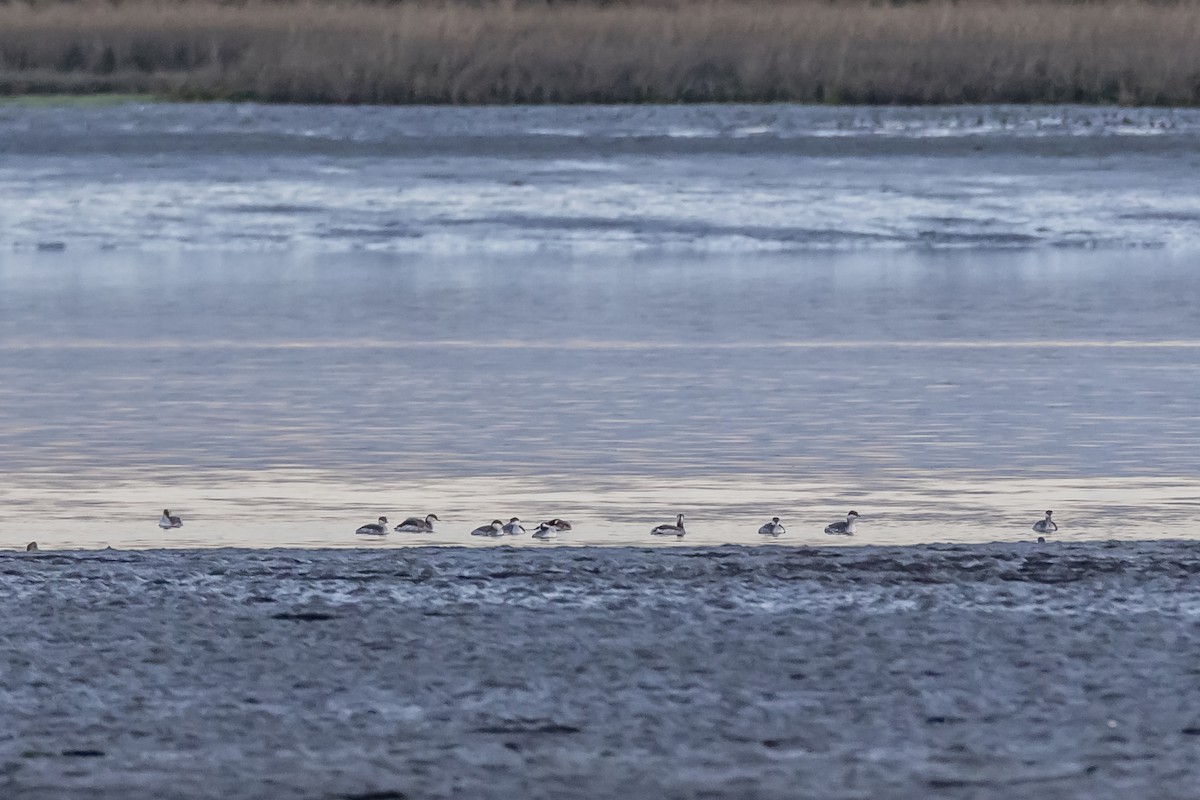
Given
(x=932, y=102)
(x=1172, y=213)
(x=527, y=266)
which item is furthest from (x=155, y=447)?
(x=932, y=102)

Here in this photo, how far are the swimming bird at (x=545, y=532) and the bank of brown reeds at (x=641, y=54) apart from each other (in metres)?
19.0

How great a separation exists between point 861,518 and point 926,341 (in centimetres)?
409

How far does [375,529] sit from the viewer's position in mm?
5973

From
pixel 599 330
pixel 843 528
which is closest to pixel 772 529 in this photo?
pixel 843 528

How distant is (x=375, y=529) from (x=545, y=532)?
406 millimetres

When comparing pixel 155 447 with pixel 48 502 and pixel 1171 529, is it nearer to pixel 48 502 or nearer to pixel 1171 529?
pixel 48 502

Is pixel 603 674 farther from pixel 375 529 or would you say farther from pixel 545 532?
pixel 375 529

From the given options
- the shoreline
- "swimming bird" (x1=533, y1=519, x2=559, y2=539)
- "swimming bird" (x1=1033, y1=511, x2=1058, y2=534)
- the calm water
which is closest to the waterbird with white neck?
"swimming bird" (x1=533, y1=519, x2=559, y2=539)

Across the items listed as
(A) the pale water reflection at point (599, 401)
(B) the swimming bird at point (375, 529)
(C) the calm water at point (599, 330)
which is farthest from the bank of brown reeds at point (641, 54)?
(B) the swimming bird at point (375, 529)

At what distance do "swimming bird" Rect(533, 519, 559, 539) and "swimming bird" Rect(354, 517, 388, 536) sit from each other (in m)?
0.35

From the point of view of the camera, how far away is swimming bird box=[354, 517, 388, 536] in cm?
596

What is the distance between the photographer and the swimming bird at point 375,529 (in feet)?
19.6

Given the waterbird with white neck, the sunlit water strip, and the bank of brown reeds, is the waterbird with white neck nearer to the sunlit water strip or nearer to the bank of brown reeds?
the sunlit water strip

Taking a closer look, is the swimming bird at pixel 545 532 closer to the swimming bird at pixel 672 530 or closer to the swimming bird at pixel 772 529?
the swimming bird at pixel 672 530
